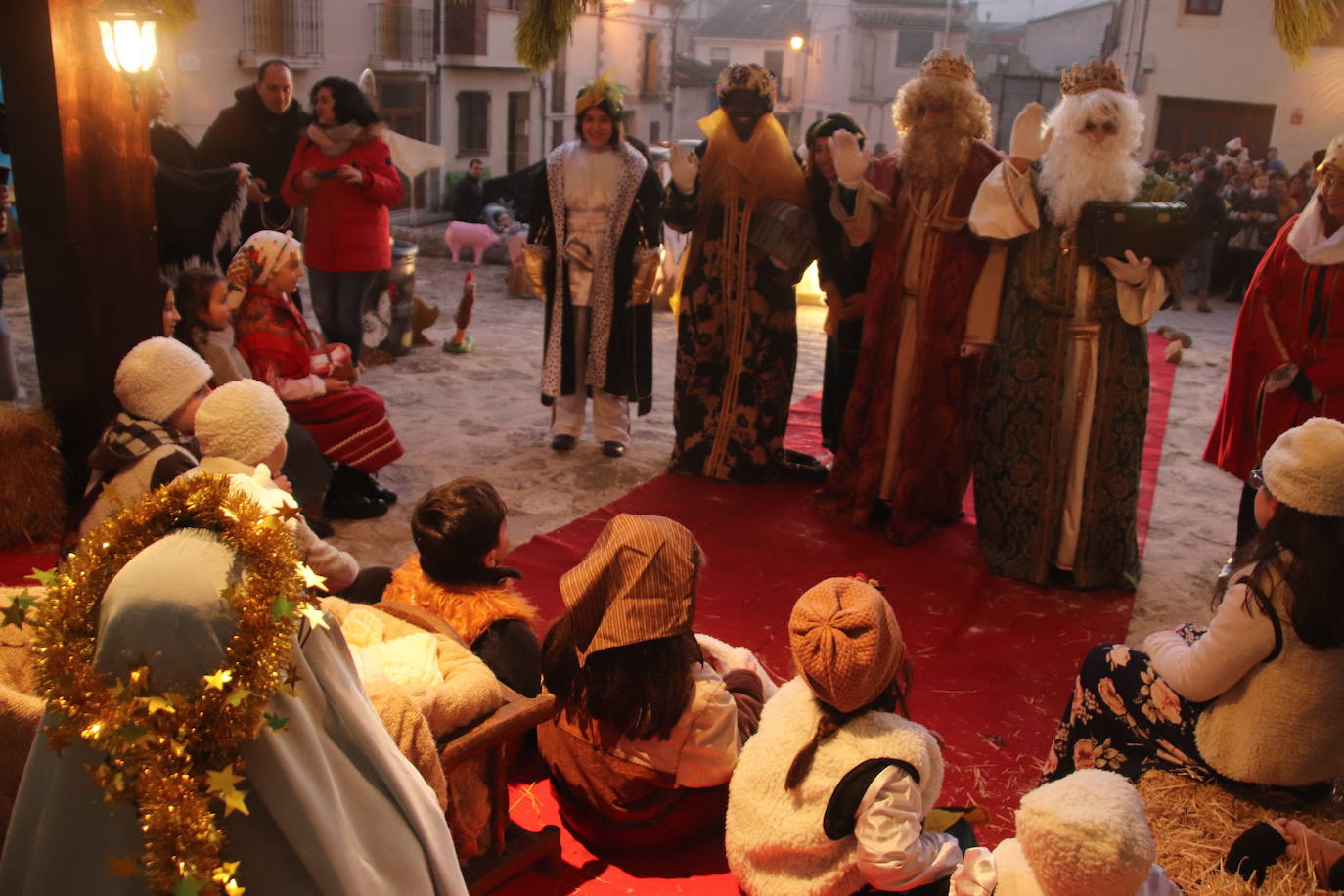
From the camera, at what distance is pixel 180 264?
599 cm

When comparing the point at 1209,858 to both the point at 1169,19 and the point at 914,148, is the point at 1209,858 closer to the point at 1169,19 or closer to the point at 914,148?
the point at 914,148

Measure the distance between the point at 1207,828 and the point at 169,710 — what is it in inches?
85.9

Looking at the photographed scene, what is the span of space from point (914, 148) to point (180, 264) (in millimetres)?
3616

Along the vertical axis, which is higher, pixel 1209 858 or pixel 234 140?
pixel 234 140

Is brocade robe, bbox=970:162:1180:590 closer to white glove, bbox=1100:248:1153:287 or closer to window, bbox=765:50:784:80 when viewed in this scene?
white glove, bbox=1100:248:1153:287

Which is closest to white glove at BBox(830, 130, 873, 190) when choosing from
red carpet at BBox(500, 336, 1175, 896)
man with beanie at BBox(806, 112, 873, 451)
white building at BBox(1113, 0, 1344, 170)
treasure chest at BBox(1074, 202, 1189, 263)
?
man with beanie at BBox(806, 112, 873, 451)

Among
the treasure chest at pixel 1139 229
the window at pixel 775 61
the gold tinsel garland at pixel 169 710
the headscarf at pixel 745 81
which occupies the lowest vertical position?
the gold tinsel garland at pixel 169 710

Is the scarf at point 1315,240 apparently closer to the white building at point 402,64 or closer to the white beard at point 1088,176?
the white beard at point 1088,176

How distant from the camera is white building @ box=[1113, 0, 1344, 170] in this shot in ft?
49.5

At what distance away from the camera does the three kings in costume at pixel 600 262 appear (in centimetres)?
568

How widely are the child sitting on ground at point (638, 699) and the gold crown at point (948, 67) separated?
2.78 meters

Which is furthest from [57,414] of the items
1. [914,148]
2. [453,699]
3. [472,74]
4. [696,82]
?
[696,82]

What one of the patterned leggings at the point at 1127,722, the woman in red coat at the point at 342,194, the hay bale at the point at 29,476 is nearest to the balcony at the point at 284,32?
the woman in red coat at the point at 342,194

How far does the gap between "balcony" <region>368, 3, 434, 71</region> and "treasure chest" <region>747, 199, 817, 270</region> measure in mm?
11818
